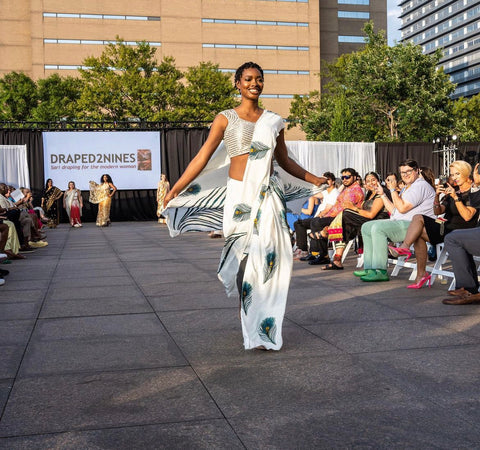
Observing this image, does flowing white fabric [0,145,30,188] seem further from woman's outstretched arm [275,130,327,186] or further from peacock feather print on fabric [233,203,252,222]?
peacock feather print on fabric [233,203,252,222]

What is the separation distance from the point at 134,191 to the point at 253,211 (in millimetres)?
21513

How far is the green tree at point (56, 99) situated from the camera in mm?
41094

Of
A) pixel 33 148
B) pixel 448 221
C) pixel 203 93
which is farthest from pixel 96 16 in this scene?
pixel 448 221

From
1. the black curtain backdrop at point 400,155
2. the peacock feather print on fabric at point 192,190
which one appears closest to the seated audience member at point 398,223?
the peacock feather print on fabric at point 192,190

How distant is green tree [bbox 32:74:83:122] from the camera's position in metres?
41.1

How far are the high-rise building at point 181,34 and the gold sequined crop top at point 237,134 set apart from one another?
5539 cm

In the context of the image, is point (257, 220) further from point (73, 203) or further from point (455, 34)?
point (455, 34)

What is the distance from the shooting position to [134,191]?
2528cm

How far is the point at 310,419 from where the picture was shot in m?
2.84

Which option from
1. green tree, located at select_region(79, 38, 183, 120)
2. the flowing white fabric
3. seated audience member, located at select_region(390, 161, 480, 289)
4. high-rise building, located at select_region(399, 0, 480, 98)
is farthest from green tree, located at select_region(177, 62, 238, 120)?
high-rise building, located at select_region(399, 0, 480, 98)

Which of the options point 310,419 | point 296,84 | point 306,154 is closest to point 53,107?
point 306,154

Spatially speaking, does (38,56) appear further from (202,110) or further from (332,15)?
(332,15)

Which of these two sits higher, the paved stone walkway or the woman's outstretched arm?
the woman's outstretched arm

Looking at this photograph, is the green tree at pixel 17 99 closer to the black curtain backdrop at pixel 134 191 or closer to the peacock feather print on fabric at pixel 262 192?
the black curtain backdrop at pixel 134 191
